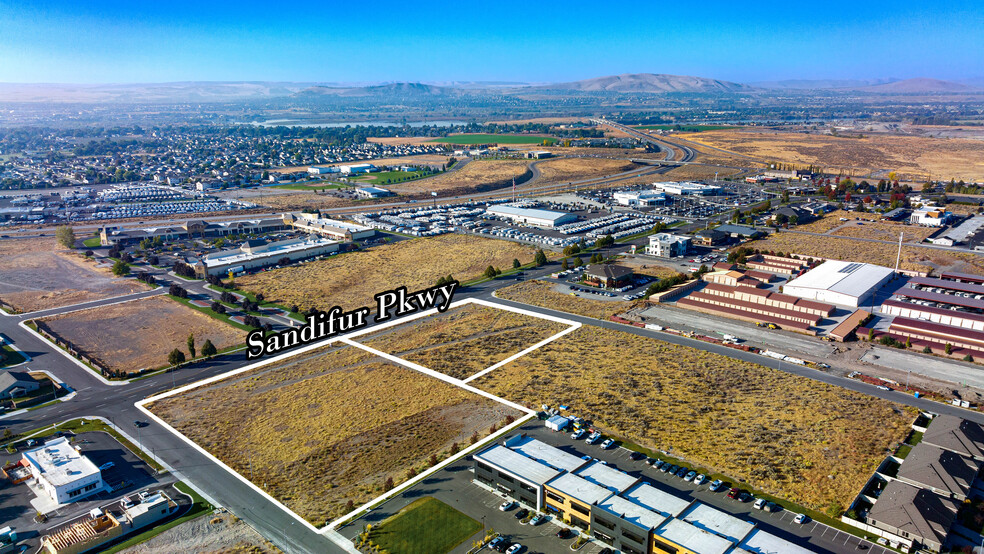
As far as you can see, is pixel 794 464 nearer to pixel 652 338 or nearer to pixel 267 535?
pixel 652 338

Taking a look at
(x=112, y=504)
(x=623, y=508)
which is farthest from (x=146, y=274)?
Result: (x=623, y=508)

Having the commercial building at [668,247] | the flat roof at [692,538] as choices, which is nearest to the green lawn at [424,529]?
the flat roof at [692,538]

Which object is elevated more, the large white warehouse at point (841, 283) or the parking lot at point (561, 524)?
the large white warehouse at point (841, 283)

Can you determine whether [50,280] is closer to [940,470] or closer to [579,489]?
[579,489]

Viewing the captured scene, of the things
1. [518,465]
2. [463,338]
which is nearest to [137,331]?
[463,338]

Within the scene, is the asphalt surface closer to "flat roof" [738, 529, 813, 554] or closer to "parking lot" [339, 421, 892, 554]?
"parking lot" [339, 421, 892, 554]

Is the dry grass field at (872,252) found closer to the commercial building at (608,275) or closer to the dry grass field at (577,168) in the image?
the commercial building at (608,275)
